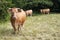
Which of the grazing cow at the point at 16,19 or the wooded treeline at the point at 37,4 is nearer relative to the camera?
the grazing cow at the point at 16,19

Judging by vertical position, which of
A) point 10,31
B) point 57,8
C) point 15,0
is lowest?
point 57,8

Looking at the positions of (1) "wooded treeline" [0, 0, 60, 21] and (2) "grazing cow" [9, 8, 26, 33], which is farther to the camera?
(1) "wooded treeline" [0, 0, 60, 21]

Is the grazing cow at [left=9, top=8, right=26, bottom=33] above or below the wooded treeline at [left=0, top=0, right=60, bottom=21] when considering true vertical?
above

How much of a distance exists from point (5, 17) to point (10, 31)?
8.66ft

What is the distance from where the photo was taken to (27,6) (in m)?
14.9

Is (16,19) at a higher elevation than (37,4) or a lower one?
higher

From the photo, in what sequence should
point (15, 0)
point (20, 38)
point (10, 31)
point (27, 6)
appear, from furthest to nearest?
point (27, 6) < point (15, 0) < point (10, 31) < point (20, 38)

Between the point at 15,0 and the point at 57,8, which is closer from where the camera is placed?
the point at 15,0

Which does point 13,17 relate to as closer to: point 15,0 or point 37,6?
point 15,0

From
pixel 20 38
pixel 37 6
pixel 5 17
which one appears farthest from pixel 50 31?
pixel 37 6

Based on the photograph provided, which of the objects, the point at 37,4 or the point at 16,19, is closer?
the point at 16,19

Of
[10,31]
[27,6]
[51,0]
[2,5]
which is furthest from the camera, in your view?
[51,0]

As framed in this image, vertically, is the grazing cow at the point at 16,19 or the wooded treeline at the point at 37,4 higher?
the grazing cow at the point at 16,19

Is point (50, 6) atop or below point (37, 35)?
below
